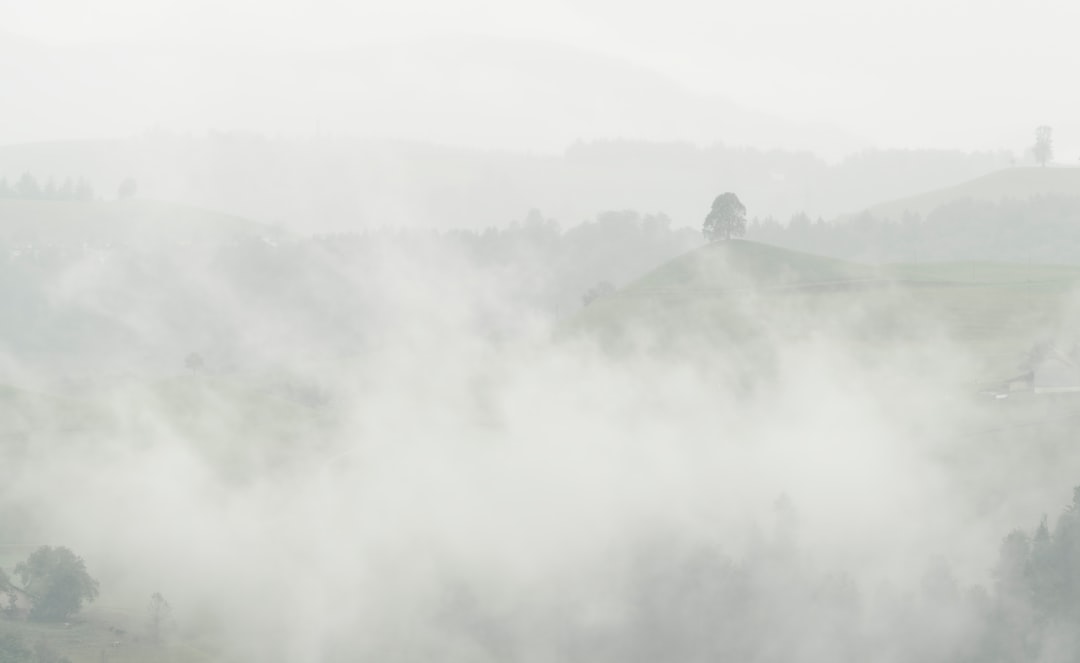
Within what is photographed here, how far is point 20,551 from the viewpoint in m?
114

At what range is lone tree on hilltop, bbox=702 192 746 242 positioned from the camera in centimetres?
17500

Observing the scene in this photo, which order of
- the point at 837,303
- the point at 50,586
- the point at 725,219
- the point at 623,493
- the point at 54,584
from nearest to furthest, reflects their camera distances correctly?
the point at 50,586, the point at 54,584, the point at 623,493, the point at 837,303, the point at 725,219

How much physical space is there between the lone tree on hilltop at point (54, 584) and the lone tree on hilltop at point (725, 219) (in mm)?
91099

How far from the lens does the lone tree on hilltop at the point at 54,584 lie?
98.0m

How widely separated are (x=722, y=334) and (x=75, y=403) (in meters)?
59.7

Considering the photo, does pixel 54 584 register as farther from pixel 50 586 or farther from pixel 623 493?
pixel 623 493

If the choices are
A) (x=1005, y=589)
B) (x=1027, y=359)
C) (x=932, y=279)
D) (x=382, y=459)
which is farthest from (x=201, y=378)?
(x=1005, y=589)

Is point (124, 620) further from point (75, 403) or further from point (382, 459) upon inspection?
point (75, 403)

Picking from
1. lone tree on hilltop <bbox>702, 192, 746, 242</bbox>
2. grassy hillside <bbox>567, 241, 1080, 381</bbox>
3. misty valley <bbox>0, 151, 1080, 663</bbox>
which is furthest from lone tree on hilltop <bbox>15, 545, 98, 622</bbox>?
lone tree on hilltop <bbox>702, 192, 746, 242</bbox>

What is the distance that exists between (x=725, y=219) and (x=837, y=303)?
26013mm

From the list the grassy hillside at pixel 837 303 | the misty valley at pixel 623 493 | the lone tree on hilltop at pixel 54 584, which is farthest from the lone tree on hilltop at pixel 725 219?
the lone tree on hilltop at pixel 54 584

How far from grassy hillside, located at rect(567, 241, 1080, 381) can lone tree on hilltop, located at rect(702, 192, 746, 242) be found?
2.22 meters

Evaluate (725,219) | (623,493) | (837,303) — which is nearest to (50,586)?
(623,493)

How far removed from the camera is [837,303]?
498 ft
